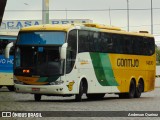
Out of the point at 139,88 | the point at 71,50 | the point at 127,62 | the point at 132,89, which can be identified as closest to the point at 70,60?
the point at 71,50

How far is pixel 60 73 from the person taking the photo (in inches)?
1059

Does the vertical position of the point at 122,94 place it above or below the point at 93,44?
below

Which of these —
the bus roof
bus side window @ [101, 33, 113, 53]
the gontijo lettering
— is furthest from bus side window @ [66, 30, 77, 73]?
the gontijo lettering

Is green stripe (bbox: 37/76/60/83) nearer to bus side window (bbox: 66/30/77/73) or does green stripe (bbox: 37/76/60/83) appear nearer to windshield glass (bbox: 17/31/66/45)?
bus side window (bbox: 66/30/77/73)

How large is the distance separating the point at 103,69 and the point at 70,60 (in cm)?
330

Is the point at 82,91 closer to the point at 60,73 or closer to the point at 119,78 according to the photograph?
the point at 60,73

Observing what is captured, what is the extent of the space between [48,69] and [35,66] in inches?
22.4

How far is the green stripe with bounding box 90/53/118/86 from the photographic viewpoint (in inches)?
1157

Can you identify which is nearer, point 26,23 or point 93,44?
point 93,44

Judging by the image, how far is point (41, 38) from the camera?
27281 millimetres

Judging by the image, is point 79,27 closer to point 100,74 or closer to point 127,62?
point 100,74

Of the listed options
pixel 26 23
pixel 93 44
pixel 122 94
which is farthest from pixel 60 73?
pixel 26 23

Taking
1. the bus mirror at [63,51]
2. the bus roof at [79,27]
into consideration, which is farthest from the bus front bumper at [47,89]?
the bus roof at [79,27]

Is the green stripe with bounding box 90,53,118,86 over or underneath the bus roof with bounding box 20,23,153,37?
underneath
